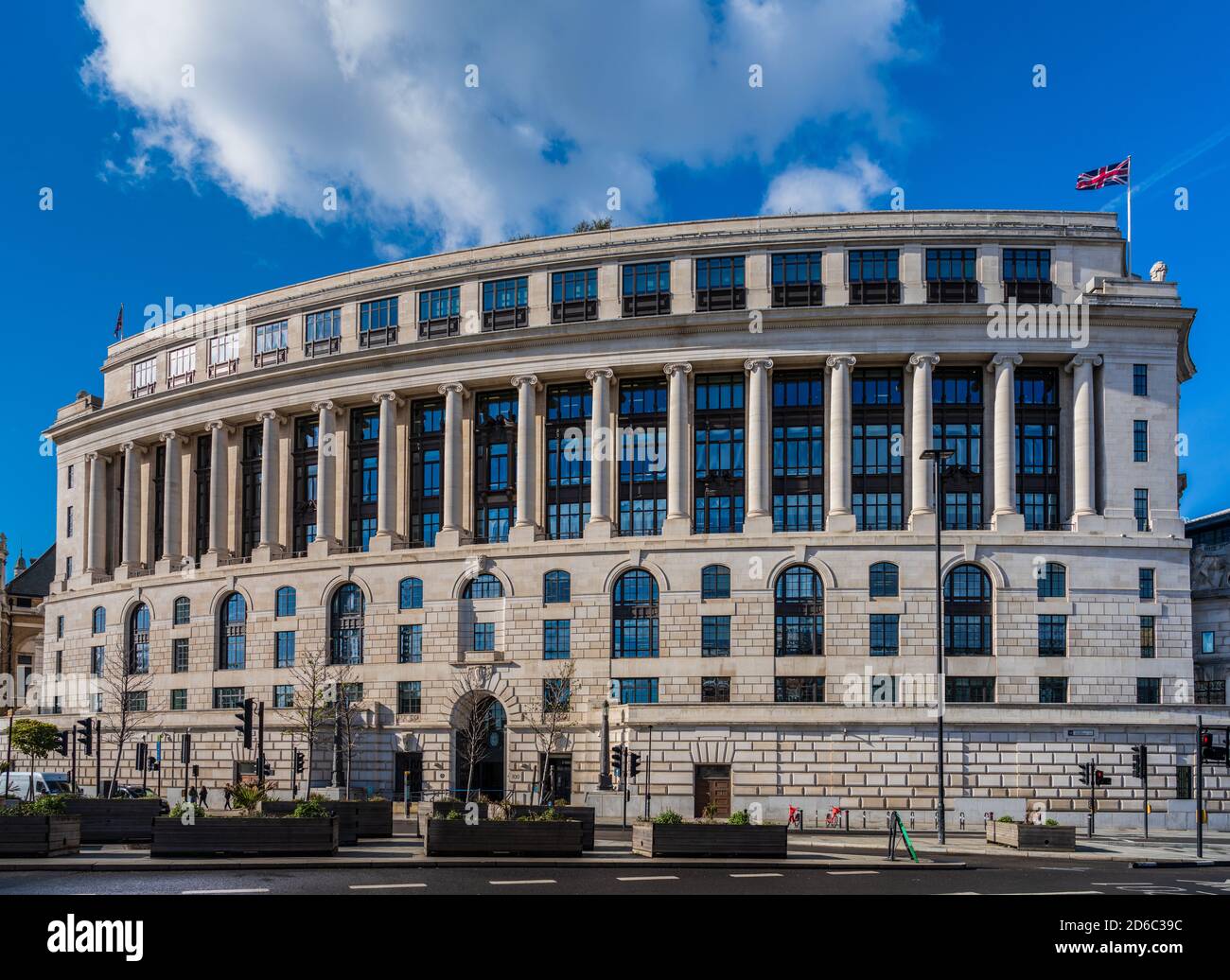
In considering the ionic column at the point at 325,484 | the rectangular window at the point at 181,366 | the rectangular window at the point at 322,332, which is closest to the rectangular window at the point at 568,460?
the ionic column at the point at 325,484

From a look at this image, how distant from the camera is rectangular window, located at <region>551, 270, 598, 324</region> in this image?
Answer: 221ft

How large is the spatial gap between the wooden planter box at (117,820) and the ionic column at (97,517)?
47.0 metres

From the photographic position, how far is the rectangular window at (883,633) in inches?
2365

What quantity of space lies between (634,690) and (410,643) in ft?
44.3

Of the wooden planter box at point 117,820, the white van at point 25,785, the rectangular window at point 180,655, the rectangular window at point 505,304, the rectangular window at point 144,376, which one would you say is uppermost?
the rectangular window at point 505,304

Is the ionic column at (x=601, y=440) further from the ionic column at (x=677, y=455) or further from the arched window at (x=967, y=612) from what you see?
the arched window at (x=967, y=612)

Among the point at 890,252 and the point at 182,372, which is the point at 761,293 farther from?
the point at 182,372

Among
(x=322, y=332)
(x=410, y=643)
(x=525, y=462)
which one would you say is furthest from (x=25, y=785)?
(x=322, y=332)

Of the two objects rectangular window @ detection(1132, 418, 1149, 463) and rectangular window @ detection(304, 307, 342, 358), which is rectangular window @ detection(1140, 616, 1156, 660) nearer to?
rectangular window @ detection(1132, 418, 1149, 463)

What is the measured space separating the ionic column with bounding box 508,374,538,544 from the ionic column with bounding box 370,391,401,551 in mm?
7656

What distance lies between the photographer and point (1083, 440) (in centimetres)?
6144
